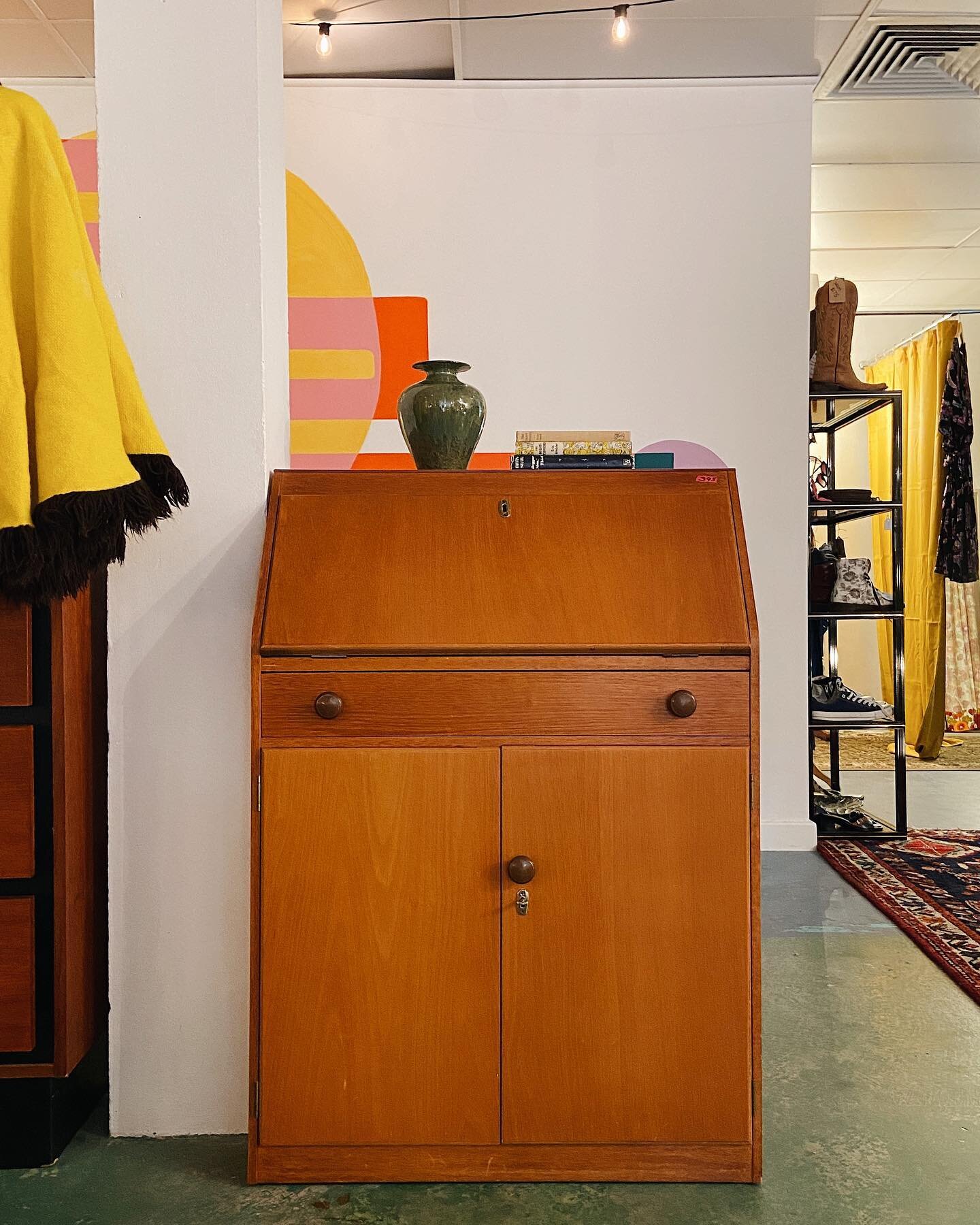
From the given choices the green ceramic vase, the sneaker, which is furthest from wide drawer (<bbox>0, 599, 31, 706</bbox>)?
the sneaker

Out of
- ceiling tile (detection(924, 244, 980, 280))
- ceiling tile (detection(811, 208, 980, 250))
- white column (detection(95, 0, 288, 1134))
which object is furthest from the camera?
ceiling tile (detection(924, 244, 980, 280))

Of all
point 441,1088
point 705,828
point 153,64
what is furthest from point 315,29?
point 441,1088

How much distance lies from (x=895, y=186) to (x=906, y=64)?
40.9 inches

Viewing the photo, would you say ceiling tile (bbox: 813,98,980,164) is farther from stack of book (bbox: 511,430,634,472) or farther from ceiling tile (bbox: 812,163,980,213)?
stack of book (bbox: 511,430,634,472)

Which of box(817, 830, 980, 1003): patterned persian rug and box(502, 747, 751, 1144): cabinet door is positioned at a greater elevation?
box(502, 747, 751, 1144): cabinet door

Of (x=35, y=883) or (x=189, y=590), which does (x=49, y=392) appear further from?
(x=35, y=883)

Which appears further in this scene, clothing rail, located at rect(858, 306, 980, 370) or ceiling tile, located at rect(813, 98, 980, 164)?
clothing rail, located at rect(858, 306, 980, 370)

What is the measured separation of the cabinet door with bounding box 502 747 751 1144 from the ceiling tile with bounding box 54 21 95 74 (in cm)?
278

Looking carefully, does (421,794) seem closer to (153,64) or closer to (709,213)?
(153,64)

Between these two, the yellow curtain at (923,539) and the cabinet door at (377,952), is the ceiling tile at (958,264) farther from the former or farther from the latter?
the cabinet door at (377,952)

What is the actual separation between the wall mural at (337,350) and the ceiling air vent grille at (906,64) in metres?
1.45

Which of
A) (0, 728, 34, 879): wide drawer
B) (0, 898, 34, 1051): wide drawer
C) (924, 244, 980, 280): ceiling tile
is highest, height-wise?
(924, 244, 980, 280): ceiling tile

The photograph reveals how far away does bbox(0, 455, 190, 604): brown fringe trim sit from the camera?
1.50m

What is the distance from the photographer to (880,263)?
17.2ft
